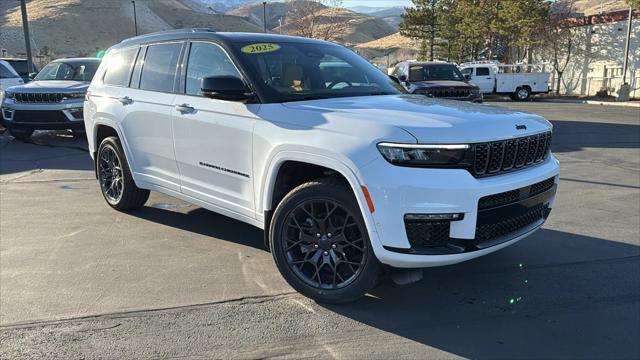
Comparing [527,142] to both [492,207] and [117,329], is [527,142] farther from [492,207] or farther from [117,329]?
[117,329]

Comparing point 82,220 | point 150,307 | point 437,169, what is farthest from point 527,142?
point 82,220

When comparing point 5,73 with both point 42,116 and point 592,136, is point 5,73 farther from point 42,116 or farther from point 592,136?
point 592,136

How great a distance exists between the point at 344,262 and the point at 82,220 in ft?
11.8

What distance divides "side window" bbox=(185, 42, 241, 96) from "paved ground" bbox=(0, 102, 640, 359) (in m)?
1.52

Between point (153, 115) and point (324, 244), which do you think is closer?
point (324, 244)

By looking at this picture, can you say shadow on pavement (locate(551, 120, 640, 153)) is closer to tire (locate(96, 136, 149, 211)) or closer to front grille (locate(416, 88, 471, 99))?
front grille (locate(416, 88, 471, 99))

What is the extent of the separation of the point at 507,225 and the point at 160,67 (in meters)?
3.58

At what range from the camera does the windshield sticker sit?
446 cm

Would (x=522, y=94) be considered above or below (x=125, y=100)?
below

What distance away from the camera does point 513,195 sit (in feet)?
11.8

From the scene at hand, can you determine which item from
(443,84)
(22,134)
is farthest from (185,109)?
(443,84)

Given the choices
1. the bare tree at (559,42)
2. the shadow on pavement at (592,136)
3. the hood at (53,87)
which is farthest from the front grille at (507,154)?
the bare tree at (559,42)

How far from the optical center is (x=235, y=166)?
14.0ft

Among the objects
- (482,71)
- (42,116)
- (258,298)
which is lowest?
(258,298)
